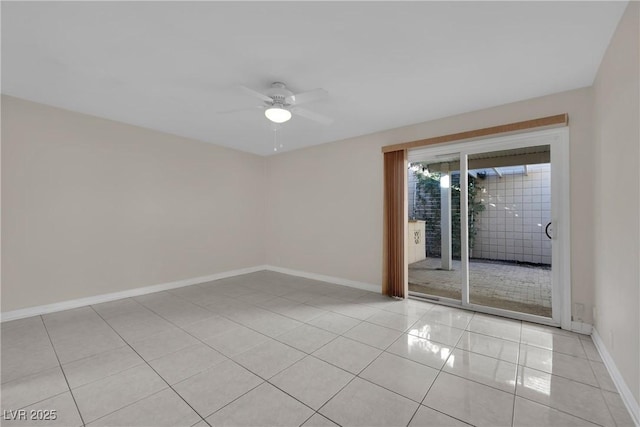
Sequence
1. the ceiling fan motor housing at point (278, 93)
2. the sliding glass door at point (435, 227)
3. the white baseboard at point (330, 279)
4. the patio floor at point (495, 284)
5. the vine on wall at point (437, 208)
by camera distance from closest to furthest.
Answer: the ceiling fan motor housing at point (278, 93)
the patio floor at point (495, 284)
the vine on wall at point (437, 208)
the sliding glass door at point (435, 227)
the white baseboard at point (330, 279)

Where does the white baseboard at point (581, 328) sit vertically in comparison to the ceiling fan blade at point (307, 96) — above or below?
below

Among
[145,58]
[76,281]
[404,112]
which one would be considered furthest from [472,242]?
[76,281]

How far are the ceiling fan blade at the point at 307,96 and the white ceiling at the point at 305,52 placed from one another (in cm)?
19

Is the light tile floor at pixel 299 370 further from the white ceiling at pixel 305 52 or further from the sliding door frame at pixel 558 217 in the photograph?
the white ceiling at pixel 305 52

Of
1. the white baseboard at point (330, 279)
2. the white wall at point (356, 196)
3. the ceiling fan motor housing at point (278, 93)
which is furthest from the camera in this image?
the white baseboard at point (330, 279)

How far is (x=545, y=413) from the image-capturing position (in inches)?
62.5

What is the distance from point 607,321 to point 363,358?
202cm

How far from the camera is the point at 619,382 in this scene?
1.78 metres

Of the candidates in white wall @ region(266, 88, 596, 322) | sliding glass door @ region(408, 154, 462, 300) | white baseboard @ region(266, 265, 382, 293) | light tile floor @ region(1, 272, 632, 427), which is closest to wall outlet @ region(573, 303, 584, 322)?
white wall @ region(266, 88, 596, 322)

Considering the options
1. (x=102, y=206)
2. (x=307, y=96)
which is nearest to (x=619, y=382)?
(x=307, y=96)

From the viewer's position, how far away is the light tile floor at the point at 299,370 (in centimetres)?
159

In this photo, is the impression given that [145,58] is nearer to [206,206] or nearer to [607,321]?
[206,206]

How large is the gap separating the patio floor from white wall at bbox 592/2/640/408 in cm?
107

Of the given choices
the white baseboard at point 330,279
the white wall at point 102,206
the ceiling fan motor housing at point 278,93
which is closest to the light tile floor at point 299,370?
the white wall at point 102,206
